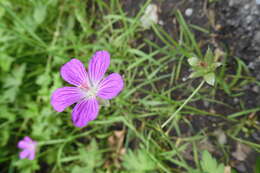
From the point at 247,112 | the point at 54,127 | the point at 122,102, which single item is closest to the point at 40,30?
the point at 54,127

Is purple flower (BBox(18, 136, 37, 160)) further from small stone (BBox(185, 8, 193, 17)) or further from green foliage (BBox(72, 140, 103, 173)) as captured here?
small stone (BBox(185, 8, 193, 17))

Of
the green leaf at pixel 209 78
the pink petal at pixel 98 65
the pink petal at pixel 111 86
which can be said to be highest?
the pink petal at pixel 98 65

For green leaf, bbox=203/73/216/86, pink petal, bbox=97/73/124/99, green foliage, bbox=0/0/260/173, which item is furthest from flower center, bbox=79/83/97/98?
green leaf, bbox=203/73/216/86

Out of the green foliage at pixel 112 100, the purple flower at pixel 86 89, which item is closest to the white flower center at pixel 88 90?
the purple flower at pixel 86 89

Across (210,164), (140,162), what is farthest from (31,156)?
(210,164)

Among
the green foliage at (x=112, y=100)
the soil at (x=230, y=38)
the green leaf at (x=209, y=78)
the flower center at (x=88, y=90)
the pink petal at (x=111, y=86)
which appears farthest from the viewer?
the green foliage at (x=112, y=100)

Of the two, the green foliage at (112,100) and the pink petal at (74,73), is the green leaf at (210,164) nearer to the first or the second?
the green foliage at (112,100)

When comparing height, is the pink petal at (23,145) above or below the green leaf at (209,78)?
above
